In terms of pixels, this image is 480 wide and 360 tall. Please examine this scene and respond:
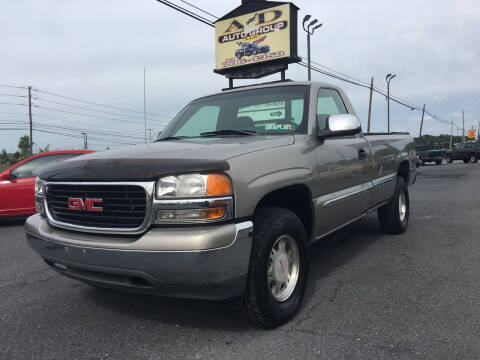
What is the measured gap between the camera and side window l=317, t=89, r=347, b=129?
11.8 ft

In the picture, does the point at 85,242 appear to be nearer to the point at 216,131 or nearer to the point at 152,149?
the point at 152,149

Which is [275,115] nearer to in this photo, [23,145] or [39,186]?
[39,186]

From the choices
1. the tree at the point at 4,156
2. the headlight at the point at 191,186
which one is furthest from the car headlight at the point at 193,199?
the tree at the point at 4,156

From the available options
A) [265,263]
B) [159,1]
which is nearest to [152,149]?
[265,263]

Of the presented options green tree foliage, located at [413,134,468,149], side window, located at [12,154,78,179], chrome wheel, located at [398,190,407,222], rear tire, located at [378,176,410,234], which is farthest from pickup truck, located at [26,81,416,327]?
green tree foliage, located at [413,134,468,149]

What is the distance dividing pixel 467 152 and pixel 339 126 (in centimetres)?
3268

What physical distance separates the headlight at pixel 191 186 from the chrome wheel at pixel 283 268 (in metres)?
0.63

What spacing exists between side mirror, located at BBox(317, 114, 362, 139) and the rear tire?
2184 mm

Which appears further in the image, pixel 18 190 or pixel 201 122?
pixel 18 190

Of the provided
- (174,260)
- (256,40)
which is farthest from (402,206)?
(256,40)

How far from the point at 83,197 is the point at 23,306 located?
1.38m

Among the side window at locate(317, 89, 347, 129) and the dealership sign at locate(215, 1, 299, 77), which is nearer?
the side window at locate(317, 89, 347, 129)

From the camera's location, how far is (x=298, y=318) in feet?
9.29

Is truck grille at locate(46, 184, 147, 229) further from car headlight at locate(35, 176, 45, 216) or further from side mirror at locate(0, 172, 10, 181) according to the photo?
side mirror at locate(0, 172, 10, 181)
